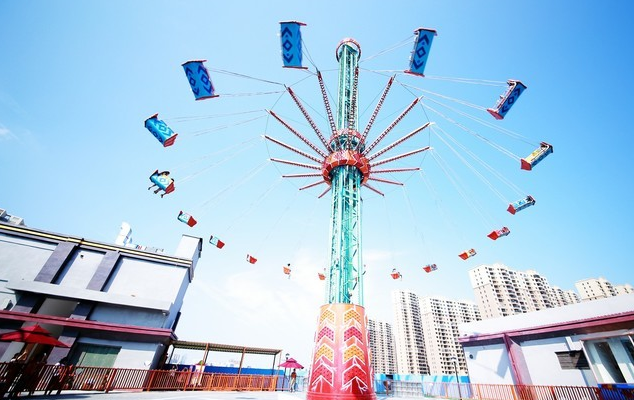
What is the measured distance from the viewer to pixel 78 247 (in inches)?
902

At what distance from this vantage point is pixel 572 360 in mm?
17125

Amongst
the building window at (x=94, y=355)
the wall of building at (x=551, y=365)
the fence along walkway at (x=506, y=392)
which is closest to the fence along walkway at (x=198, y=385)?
the fence along walkway at (x=506, y=392)

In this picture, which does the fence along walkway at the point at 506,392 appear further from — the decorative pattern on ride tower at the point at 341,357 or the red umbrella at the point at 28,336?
the red umbrella at the point at 28,336

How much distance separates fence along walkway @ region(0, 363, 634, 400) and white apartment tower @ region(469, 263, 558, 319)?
3720 inches

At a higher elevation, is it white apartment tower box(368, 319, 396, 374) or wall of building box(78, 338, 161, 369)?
white apartment tower box(368, 319, 396, 374)

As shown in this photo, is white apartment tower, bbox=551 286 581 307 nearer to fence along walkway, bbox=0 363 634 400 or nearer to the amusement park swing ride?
fence along walkway, bbox=0 363 634 400

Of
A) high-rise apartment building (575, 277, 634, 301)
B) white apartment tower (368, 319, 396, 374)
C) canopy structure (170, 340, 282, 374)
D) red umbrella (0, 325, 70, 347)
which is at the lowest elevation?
red umbrella (0, 325, 70, 347)

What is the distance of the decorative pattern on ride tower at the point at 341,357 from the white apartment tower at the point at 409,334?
11289 cm

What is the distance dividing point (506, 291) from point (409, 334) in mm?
41428

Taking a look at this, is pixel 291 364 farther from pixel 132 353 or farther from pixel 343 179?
pixel 343 179

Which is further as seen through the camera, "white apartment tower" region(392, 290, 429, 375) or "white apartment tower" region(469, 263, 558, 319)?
"white apartment tower" region(392, 290, 429, 375)

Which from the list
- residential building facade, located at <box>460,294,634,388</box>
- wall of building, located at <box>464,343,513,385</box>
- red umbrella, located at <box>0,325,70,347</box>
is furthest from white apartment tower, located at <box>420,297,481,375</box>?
red umbrella, located at <box>0,325,70,347</box>

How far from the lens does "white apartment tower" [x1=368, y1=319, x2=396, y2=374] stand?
112062 mm

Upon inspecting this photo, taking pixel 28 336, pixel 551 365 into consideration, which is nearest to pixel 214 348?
pixel 28 336
